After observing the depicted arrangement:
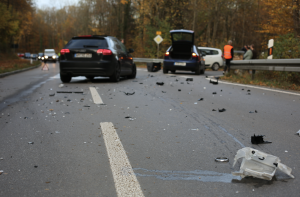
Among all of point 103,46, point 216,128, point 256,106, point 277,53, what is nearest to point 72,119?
point 216,128

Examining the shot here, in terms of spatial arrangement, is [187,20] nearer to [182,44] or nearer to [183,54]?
[183,54]

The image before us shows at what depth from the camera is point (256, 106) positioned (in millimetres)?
→ 7777

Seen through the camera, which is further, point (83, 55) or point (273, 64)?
point (83, 55)

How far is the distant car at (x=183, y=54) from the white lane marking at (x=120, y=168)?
1444cm

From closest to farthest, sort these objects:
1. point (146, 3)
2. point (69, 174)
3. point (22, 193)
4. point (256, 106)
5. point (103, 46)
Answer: point (22, 193) → point (69, 174) → point (256, 106) → point (103, 46) → point (146, 3)

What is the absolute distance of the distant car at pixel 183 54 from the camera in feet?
62.6

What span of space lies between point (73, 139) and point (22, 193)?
1812mm

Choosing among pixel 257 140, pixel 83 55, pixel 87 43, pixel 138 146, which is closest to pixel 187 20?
pixel 87 43

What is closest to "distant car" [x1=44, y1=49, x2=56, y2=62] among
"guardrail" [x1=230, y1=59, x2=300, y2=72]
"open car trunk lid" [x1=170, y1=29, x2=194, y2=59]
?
"open car trunk lid" [x1=170, y1=29, x2=194, y2=59]

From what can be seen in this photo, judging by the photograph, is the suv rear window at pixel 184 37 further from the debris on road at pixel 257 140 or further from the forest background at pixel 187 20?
the debris on road at pixel 257 140

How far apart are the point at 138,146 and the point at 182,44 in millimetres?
15658

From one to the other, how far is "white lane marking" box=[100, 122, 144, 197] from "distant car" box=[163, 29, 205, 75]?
14444 millimetres

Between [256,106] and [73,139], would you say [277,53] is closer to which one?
[256,106]

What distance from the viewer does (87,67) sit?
1305cm
